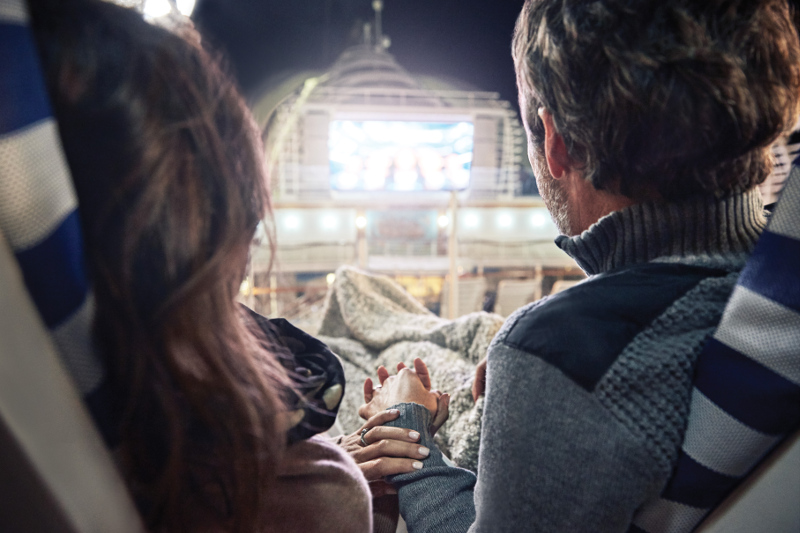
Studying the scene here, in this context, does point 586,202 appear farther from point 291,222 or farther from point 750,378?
point 291,222

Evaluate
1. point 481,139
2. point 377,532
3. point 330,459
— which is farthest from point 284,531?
point 481,139

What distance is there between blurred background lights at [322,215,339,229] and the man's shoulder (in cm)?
482

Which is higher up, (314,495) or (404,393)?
(314,495)

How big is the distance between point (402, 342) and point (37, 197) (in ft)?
3.73

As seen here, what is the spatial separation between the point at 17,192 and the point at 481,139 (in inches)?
217

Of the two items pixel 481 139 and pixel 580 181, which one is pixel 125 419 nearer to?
pixel 580 181

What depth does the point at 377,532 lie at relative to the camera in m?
0.61

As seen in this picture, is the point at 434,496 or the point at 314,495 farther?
the point at 434,496

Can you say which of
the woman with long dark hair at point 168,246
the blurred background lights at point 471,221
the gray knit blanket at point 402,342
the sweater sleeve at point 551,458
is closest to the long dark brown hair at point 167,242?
the woman with long dark hair at point 168,246

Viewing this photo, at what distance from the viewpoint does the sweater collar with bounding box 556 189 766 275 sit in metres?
0.41

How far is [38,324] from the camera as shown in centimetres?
21

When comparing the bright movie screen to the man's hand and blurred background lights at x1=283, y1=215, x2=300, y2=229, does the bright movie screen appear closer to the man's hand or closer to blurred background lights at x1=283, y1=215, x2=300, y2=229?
blurred background lights at x1=283, y1=215, x2=300, y2=229

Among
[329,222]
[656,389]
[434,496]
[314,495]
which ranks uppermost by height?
[656,389]

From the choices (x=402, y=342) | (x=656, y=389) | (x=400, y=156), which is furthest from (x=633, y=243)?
(x=400, y=156)
